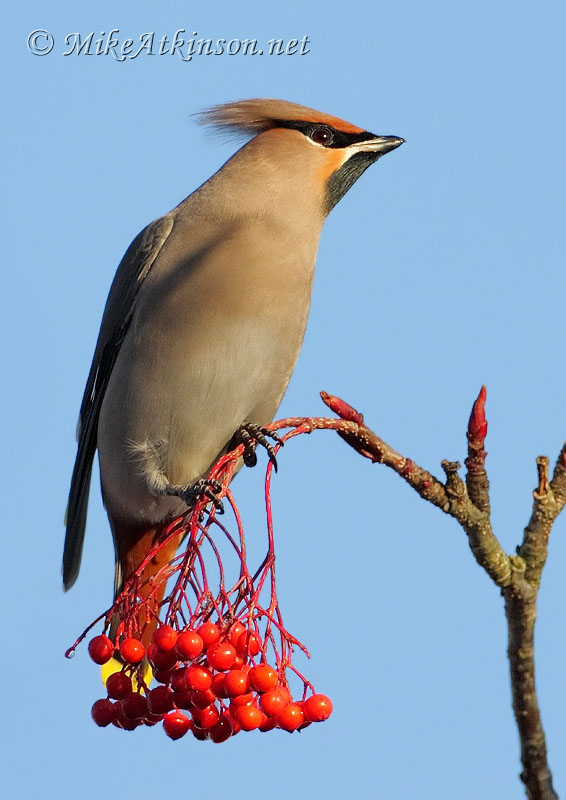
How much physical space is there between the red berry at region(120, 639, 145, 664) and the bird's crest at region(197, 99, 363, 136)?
2195 mm

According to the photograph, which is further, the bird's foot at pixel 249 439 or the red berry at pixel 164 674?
Answer: the bird's foot at pixel 249 439

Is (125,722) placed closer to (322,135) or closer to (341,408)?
(341,408)

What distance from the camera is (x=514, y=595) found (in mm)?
2178

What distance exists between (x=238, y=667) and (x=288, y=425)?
1.83 feet

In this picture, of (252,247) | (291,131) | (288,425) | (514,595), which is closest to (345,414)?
(288,425)

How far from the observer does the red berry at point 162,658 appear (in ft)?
8.24

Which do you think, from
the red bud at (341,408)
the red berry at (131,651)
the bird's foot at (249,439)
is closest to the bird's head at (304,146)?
the bird's foot at (249,439)

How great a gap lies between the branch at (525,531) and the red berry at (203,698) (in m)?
0.64

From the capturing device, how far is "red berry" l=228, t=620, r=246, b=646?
251 centimetres

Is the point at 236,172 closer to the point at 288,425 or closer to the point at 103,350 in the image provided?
the point at 103,350

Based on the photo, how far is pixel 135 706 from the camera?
101 inches

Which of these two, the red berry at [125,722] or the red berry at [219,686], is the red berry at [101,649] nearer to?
the red berry at [125,722]

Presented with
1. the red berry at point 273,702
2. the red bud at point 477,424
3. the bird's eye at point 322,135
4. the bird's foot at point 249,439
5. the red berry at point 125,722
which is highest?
the bird's eye at point 322,135

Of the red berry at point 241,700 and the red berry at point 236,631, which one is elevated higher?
the red berry at point 236,631
